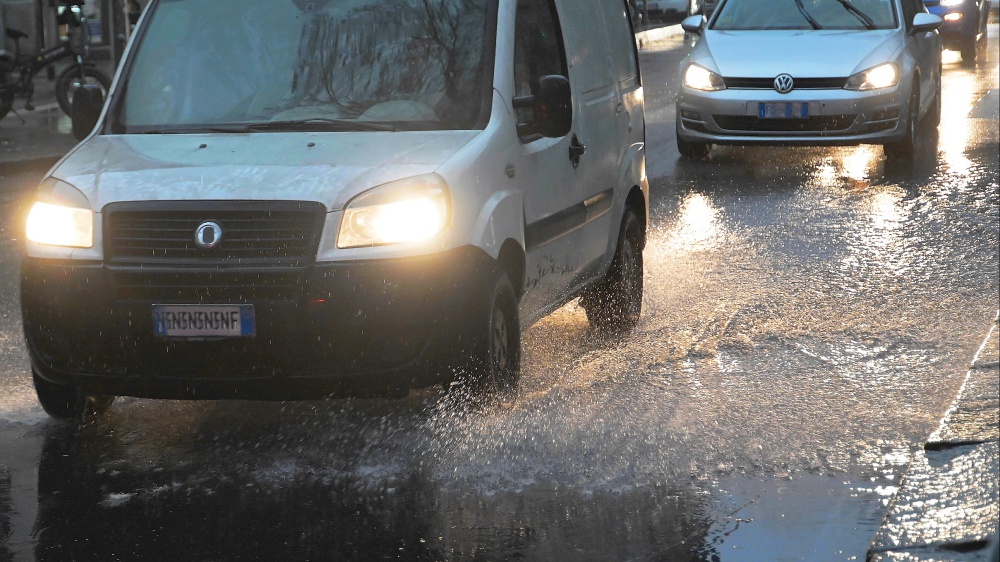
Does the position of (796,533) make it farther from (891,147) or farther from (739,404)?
(891,147)

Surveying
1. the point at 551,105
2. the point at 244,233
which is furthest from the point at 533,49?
the point at 244,233

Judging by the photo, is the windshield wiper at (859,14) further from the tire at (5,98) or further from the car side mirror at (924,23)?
the tire at (5,98)

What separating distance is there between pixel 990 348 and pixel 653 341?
4.86ft

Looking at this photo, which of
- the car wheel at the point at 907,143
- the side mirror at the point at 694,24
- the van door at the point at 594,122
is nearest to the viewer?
the van door at the point at 594,122

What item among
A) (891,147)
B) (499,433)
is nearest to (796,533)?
(499,433)

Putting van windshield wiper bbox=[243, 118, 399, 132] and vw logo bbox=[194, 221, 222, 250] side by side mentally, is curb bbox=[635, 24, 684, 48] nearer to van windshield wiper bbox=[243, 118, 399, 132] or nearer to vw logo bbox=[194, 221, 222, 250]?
van windshield wiper bbox=[243, 118, 399, 132]

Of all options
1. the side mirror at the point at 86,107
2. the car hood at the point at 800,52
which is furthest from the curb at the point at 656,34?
the side mirror at the point at 86,107

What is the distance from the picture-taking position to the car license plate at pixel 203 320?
533 centimetres

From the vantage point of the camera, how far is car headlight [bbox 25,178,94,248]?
554cm

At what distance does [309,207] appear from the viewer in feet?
17.6

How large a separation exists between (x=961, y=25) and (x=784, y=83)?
1475 centimetres

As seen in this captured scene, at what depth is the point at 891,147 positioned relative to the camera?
46.8ft

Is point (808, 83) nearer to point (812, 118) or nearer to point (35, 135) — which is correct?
point (812, 118)

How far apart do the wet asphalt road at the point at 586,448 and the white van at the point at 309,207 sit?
0.26 m
